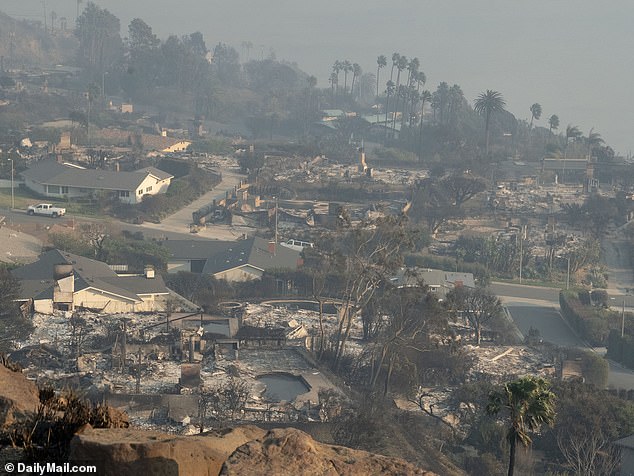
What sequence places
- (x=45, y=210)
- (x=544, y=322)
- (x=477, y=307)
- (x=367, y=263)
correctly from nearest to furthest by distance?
(x=367, y=263) → (x=477, y=307) → (x=544, y=322) → (x=45, y=210)

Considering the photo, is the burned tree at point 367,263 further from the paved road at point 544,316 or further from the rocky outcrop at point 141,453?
the rocky outcrop at point 141,453

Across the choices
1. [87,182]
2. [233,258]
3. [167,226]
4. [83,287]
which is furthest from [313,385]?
[87,182]

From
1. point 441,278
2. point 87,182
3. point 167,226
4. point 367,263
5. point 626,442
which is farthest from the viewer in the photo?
point 87,182

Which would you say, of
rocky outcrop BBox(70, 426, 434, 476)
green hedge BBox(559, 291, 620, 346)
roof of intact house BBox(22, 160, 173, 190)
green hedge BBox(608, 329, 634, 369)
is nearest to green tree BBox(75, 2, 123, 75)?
roof of intact house BBox(22, 160, 173, 190)

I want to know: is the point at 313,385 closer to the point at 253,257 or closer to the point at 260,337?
the point at 260,337

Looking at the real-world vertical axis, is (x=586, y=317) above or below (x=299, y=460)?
below

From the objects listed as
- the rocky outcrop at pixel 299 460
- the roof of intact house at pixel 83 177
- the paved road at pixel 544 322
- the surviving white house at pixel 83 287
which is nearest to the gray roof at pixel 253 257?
the surviving white house at pixel 83 287

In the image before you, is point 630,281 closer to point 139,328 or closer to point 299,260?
point 299,260

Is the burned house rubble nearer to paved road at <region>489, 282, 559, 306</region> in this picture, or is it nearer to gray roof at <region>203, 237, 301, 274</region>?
gray roof at <region>203, 237, 301, 274</region>
